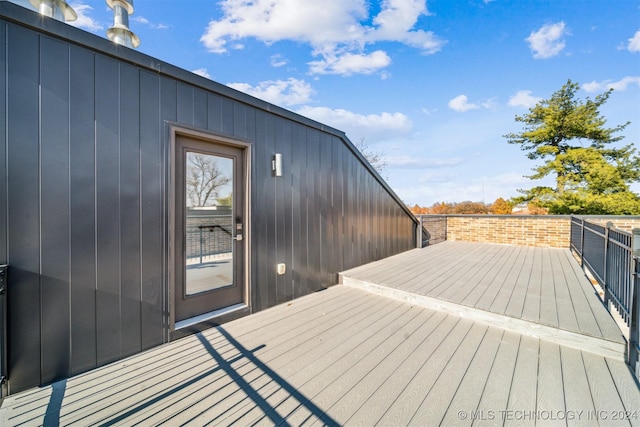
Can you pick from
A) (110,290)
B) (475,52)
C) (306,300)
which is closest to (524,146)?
(475,52)

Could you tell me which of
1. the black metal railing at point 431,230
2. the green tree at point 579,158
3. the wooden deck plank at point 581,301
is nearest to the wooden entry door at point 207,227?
the wooden deck plank at point 581,301

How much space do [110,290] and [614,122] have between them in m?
15.2

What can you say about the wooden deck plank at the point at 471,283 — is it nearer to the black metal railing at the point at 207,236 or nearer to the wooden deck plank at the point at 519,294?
the wooden deck plank at the point at 519,294

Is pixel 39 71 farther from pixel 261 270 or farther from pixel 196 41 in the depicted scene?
pixel 196 41

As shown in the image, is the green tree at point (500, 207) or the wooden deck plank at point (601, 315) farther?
the green tree at point (500, 207)

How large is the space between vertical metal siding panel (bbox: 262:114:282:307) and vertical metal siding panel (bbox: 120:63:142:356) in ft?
4.16

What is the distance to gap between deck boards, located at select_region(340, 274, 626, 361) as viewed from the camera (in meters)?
1.99

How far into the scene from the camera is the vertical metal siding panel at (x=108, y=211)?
6.14ft

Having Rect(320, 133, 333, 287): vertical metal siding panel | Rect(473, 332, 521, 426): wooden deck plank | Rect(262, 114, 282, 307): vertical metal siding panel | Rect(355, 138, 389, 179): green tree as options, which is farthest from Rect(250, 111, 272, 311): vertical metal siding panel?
Rect(355, 138, 389, 179): green tree

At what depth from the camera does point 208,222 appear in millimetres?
2596

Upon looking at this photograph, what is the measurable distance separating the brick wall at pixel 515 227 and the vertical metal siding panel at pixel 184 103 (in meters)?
6.74

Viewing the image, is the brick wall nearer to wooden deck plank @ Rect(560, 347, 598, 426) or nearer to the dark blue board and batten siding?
wooden deck plank @ Rect(560, 347, 598, 426)

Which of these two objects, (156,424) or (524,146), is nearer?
(156,424)

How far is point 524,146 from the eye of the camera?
10.8 m
